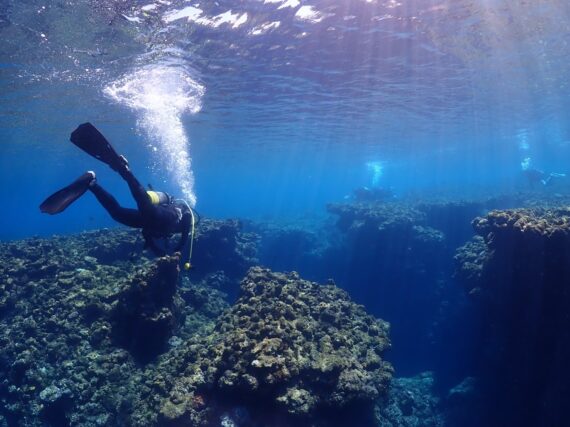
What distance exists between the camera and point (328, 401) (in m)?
6.92

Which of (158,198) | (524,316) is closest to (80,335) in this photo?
(158,198)

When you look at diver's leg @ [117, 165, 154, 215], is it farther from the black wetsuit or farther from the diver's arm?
the diver's arm

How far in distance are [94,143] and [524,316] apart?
12024 millimetres

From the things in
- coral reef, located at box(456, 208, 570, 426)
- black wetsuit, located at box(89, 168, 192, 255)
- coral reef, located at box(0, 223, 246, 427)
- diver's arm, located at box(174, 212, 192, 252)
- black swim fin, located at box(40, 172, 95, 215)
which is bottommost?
coral reef, located at box(456, 208, 570, 426)

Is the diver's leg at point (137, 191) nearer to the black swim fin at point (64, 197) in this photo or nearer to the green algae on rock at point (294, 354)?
the black swim fin at point (64, 197)

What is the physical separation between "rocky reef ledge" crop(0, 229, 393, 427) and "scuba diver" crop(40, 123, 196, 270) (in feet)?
2.91

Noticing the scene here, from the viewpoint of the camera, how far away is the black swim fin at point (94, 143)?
6.32 m

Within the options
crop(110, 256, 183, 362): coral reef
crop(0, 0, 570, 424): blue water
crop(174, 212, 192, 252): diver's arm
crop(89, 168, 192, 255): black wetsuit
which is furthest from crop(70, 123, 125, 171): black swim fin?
crop(0, 0, 570, 424): blue water

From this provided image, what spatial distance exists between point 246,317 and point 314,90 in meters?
17.2

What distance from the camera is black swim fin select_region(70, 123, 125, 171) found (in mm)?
6320

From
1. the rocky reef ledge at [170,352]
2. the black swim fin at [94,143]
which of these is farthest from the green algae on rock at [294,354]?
the black swim fin at [94,143]

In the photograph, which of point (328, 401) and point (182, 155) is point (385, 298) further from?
point (182, 155)

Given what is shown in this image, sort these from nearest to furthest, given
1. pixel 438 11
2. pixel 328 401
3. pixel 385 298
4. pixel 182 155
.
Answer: pixel 328 401, pixel 438 11, pixel 385 298, pixel 182 155

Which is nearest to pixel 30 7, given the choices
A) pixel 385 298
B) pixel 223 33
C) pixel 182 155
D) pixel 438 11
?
pixel 223 33
